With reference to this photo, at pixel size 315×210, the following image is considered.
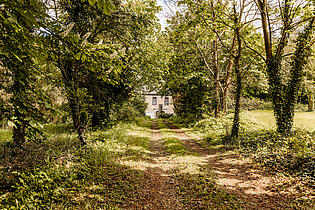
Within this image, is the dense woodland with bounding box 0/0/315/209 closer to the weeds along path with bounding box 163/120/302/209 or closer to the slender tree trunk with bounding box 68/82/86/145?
the slender tree trunk with bounding box 68/82/86/145

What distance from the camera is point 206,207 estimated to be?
156 inches

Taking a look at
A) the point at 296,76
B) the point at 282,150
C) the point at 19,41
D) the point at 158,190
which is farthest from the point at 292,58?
the point at 19,41

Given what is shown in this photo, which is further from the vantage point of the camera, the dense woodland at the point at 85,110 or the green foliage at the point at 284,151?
the green foliage at the point at 284,151

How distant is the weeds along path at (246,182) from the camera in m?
4.13

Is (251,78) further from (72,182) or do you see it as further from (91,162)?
(72,182)

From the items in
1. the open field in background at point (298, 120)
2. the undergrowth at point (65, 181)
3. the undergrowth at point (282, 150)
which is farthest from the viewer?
the open field in background at point (298, 120)

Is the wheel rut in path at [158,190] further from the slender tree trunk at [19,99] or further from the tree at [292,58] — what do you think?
the tree at [292,58]

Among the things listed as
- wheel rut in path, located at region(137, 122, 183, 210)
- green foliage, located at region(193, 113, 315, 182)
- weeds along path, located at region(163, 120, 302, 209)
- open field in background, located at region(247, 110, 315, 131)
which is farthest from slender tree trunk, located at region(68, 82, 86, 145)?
open field in background, located at region(247, 110, 315, 131)

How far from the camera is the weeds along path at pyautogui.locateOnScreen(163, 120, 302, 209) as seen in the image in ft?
13.6

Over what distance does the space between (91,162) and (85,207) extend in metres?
2.42

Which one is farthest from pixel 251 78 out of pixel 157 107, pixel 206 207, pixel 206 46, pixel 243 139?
pixel 157 107

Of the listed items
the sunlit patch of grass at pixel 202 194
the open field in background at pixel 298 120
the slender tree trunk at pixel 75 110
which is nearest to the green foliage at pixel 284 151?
the sunlit patch of grass at pixel 202 194

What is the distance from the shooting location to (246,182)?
5207 millimetres

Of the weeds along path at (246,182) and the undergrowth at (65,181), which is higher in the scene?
the undergrowth at (65,181)
